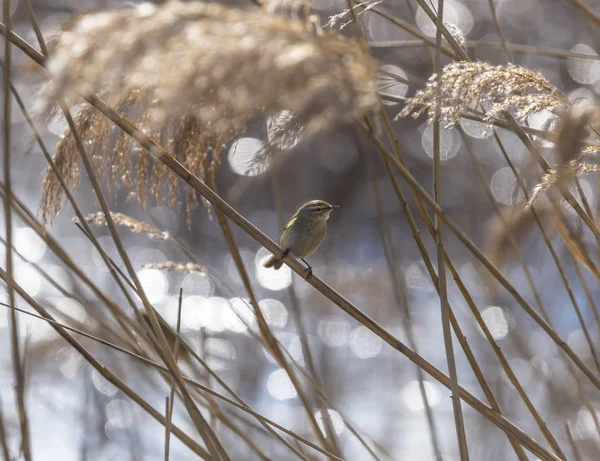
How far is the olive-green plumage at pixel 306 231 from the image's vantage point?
10.6 feet

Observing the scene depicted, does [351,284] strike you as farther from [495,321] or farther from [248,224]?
[248,224]

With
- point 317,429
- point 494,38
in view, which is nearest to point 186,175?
point 317,429

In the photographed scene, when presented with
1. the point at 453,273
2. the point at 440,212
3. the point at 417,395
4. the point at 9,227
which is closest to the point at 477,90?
the point at 440,212

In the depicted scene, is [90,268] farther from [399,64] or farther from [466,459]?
[466,459]

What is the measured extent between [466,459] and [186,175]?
1.02 metres

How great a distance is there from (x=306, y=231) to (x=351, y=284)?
291 cm

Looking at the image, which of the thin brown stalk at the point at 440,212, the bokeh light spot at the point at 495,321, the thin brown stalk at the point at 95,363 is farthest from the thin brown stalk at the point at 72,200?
the bokeh light spot at the point at 495,321

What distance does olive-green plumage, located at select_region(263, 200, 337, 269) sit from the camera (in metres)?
3.23

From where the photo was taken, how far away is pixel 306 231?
3.24 meters

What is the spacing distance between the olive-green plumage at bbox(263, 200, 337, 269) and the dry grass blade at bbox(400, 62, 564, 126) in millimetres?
1581

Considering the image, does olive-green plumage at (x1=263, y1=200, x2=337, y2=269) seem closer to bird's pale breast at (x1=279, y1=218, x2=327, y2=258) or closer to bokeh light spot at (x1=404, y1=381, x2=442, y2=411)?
bird's pale breast at (x1=279, y1=218, x2=327, y2=258)

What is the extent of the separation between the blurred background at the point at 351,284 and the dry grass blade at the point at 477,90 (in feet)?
8.62

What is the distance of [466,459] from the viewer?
1779mm

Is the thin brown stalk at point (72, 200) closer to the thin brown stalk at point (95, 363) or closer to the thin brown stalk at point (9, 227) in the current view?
the thin brown stalk at point (9, 227)
